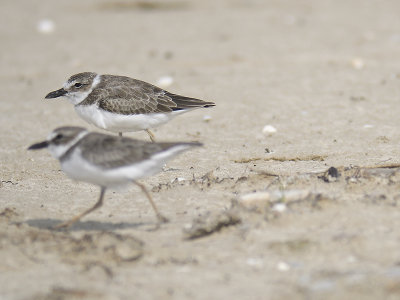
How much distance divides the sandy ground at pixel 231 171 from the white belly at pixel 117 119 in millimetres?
575

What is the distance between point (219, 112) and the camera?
8812 millimetres

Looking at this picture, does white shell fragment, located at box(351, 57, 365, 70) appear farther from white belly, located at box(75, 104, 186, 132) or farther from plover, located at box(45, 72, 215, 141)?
white belly, located at box(75, 104, 186, 132)

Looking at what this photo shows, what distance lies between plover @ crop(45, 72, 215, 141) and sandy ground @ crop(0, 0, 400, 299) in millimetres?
563

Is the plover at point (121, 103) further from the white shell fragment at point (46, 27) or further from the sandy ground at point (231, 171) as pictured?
the white shell fragment at point (46, 27)

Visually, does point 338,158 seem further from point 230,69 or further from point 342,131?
point 230,69

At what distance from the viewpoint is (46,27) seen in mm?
14219

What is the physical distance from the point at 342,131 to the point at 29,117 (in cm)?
421

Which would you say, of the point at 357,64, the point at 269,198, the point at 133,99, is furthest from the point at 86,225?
the point at 357,64

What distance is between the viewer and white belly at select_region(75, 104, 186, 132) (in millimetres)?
7113

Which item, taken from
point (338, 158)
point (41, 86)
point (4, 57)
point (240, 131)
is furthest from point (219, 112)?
point (4, 57)

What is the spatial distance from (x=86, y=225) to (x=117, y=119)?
1939mm

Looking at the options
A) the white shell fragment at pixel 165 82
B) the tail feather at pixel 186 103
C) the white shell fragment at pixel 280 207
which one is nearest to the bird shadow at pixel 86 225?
the white shell fragment at pixel 280 207

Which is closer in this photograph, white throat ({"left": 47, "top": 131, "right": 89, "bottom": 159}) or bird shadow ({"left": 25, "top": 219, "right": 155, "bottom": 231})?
bird shadow ({"left": 25, "top": 219, "right": 155, "bottom": 231})

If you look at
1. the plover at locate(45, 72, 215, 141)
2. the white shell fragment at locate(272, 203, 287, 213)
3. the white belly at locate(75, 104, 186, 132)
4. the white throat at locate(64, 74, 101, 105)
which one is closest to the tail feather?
the plover at locate(45, 72, 215, 141)
